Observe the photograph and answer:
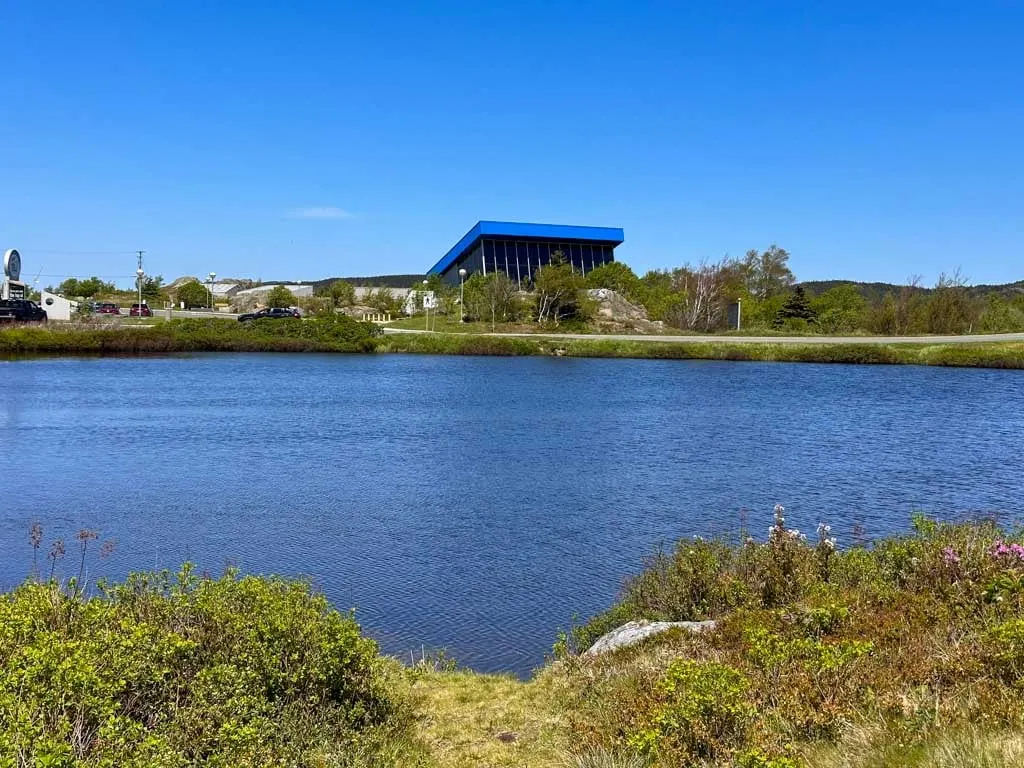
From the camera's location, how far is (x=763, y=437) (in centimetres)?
2595

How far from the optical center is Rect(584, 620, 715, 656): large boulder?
763 cm

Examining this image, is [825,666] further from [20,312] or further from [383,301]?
[383,301]

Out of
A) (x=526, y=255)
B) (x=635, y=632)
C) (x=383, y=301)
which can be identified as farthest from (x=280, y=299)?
(x=635, y=632)

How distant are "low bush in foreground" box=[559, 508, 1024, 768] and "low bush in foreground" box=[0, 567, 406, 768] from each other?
1.73 metres

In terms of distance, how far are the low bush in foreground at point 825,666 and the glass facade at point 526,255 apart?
8861cm

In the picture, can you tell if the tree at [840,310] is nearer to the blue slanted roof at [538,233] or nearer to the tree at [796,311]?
the tree at [796,311]

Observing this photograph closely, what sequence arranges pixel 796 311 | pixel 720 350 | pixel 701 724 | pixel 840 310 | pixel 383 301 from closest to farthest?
pixel 701 724, pixel 720 350, pixel 796 311, pixel 840 310, pixel 383 301

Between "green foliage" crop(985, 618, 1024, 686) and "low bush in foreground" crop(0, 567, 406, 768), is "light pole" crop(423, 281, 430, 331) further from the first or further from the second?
"green foliage" crop(985, 618, 1024, 686)

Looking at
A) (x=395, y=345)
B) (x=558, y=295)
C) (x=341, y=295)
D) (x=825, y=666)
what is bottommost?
(x=825, y=666)

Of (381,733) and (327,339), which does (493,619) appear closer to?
(381,733)

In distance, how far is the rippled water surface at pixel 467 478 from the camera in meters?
12.0

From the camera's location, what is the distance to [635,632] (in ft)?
26.2

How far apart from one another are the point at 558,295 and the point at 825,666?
7365 centimetres

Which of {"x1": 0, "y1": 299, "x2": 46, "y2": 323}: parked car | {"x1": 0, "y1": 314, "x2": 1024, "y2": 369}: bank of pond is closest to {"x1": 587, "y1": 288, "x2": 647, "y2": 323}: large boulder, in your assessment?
{"x1": 0, "y1": 314, "x2": 1024, "y2": 369}: bank of pond
